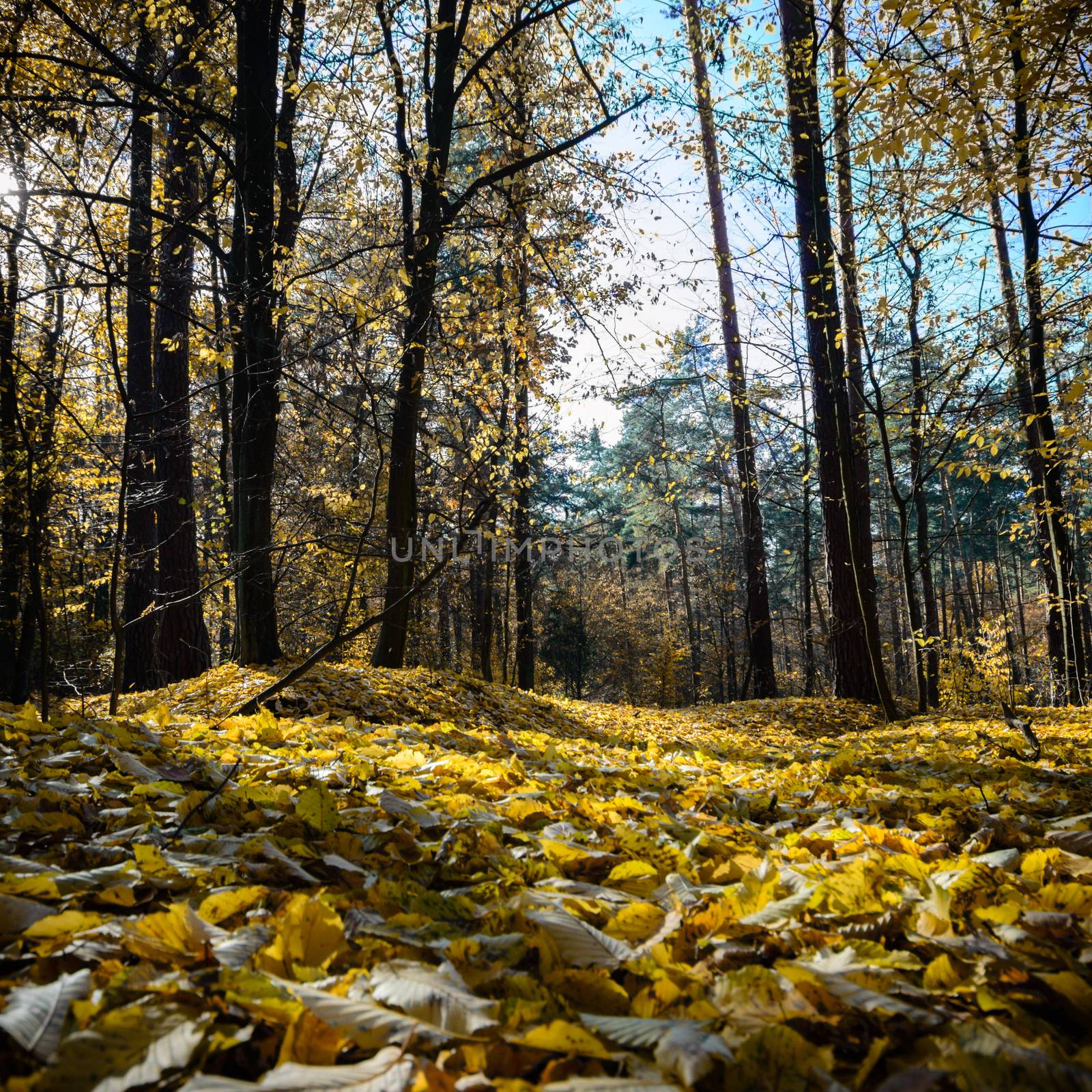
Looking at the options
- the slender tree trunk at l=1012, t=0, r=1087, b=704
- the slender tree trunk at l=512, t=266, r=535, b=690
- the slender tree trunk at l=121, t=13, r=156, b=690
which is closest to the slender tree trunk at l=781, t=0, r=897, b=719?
the slender tree trunk at l=1012, t=0, r=1087, b=704

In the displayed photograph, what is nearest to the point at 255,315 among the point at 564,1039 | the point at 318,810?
the point at 318,810

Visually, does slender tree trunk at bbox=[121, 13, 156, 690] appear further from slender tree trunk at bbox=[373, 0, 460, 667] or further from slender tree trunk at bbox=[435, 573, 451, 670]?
slender tree trunk at bbox=[435, 573, 451, 670]

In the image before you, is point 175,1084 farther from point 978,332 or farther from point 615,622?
point 615,622

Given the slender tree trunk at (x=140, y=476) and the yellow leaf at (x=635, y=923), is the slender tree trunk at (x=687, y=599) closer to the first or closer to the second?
the slender tree trunk at (x=140, y=476)

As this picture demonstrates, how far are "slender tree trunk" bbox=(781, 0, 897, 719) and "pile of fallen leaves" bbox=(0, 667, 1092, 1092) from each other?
434cm

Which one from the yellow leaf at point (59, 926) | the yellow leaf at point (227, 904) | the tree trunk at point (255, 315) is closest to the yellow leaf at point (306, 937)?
the yellow leaf at point (227, 904)

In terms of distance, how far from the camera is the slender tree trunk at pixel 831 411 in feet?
20.6

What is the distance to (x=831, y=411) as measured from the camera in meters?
8.66

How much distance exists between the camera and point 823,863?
1828mm

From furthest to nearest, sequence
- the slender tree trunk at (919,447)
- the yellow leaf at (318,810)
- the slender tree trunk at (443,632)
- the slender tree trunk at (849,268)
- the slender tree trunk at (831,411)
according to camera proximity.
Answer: the slender tree trunk at (443,632) → the slender tree trunk at (831,411) → the slender tree trunk at (919,447) → the slender tree trunk at (849,268) → the yellow leaf at (318,810)

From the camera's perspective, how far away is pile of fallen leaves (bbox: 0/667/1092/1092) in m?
0.90

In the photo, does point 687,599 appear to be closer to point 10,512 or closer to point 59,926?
point 10,512

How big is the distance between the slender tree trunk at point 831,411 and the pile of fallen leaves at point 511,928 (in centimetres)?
434

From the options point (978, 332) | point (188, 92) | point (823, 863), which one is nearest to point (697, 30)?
point (978, 332)
